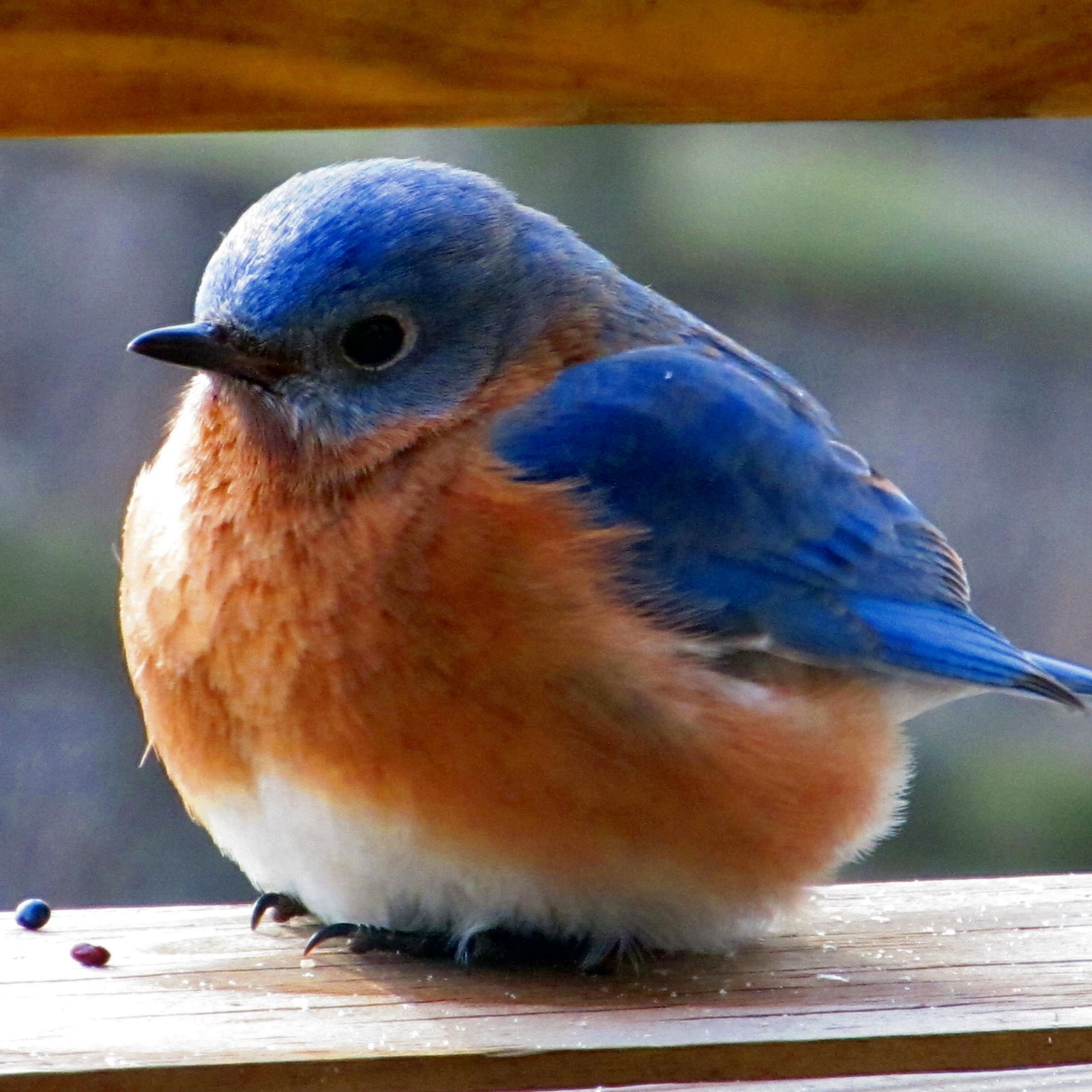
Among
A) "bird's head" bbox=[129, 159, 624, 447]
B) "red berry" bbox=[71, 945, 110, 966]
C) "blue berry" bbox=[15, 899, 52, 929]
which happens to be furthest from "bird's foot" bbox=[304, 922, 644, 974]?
"bird's head" bbox=[129, 159, 624, 447]

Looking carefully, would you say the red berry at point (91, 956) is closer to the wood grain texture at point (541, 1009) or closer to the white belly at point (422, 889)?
the wood grain texture at point (541, 1009)

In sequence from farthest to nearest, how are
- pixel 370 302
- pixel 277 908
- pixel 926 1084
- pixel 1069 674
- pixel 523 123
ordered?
pixel 1069 674 < pixel 277 908 < pixel 370 302 < pixel 523 123 < pixel 926 1084

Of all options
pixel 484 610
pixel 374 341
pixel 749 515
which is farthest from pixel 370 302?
pixel 749 515

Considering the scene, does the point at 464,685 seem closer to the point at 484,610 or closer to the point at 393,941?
the point at 484,610

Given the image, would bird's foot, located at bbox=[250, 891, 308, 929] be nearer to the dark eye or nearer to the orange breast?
the orange breast

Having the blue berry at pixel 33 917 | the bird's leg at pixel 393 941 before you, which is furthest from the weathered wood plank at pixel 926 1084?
the blue berry at pixel 33 917

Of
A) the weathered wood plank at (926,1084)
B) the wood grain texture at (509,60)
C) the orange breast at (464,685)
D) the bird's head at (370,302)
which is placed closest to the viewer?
the weathered wood plank at (926,1084)
